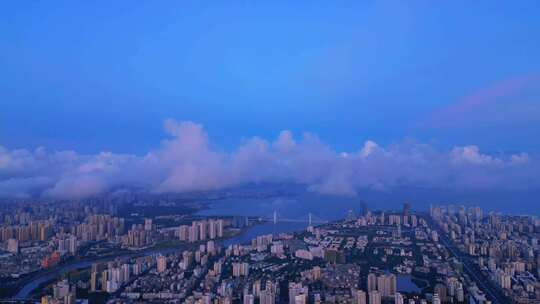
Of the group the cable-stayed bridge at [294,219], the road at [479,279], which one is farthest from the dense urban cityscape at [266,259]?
the cable-stayed bridge at [294,219]

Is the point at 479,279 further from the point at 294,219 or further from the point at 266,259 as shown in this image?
the point at 294,219

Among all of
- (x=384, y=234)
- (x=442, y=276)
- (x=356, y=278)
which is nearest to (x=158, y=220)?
(x=384, y=234)

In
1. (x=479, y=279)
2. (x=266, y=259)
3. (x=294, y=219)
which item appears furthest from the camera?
(x=294, y=219)

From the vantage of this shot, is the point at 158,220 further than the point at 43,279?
Yes

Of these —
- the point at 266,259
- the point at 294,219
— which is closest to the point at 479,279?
the point at 266,259

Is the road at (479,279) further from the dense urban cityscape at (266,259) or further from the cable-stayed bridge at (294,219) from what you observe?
the cable-stayed bridge at (294,219)

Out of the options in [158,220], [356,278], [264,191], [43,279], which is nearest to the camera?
[356,278]

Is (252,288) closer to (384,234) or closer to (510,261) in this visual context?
(510,261)

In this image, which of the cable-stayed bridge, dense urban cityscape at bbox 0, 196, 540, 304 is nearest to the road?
dense urban cityscape at bbox 0, 196, 540, 304
